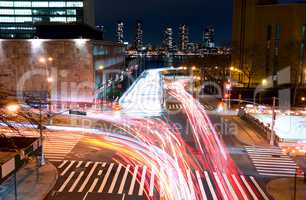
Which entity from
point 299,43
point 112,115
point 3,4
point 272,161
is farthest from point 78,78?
point 3,4

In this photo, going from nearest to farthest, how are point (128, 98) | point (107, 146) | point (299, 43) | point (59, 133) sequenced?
point (107, 146), point (59, 133), point (128, 98), point (299, 43)

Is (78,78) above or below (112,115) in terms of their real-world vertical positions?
above

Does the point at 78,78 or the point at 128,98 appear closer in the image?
the point at 78,78

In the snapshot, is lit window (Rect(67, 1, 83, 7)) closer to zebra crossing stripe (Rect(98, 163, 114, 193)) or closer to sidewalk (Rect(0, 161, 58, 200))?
sidewalk (Rect(0, 161, 58, 200))

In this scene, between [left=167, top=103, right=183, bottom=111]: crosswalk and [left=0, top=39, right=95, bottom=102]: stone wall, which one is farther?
[left=0, top=39, right=95, bottom=102]: stone wall

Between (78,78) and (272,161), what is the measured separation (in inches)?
1437

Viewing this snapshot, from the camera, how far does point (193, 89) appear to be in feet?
254

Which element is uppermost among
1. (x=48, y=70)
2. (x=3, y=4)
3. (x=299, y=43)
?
(x=3, y=4)

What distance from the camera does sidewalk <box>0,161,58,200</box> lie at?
1997cm

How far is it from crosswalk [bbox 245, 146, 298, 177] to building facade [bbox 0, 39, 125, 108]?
32076 mm

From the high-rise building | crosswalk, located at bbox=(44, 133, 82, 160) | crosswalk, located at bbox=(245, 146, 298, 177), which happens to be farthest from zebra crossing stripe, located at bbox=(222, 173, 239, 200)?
the high-rise building

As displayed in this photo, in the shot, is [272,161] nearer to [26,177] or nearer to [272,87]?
[26,177]

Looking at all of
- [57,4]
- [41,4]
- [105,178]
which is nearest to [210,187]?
[105,178]

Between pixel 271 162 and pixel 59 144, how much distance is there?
1889cm
